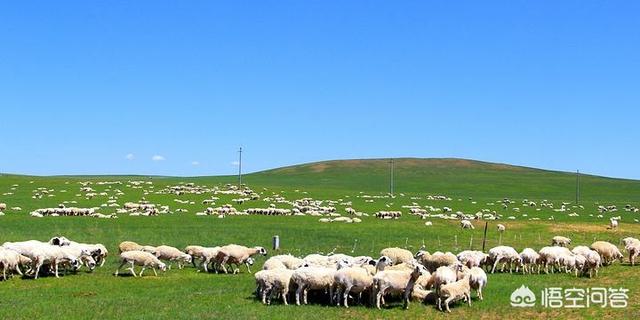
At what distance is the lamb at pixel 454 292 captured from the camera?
63.4ft

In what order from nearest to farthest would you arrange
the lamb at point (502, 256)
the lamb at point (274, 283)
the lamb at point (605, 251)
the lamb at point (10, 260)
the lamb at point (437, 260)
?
the lamb at point (274, 283), the lamb at point (10, 260), the lamb at point (437, 260), the lamb at point (502, 256), the lamb at point (605, 251)

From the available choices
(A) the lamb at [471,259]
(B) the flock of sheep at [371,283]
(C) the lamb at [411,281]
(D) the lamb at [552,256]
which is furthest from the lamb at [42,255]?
(D) the lamb at [552,256]

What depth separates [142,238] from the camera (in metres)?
37.2

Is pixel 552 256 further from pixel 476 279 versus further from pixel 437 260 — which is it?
pixel 476 279

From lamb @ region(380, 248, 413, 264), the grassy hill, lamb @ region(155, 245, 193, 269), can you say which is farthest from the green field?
the grassy hill

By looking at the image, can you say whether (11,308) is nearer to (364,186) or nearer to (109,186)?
(109,186)

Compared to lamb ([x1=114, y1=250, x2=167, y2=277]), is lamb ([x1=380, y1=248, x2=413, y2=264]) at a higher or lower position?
higher

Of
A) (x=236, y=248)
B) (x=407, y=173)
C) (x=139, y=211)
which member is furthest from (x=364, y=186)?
(x=236, y=248)

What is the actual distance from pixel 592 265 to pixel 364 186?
99.2m

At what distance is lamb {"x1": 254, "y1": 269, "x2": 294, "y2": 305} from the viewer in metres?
20.0

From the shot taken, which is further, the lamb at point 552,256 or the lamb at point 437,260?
the lamb at point 552,256

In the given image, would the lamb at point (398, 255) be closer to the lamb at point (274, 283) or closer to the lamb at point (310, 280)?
the lamb at point (310, 280)

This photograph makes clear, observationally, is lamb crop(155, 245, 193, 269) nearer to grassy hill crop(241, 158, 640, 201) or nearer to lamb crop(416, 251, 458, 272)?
lamb crop(416, 251, 458, 272)

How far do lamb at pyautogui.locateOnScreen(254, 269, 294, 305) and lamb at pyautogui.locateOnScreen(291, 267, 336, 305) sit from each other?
27 cm
